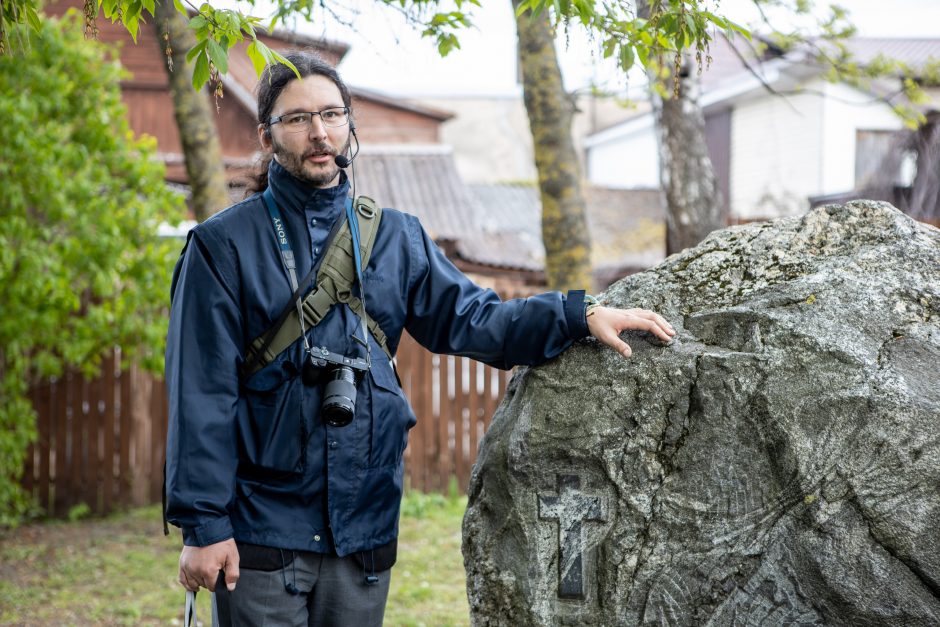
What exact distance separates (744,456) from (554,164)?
3.53 meters

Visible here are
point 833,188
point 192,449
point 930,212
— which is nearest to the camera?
point 192,449

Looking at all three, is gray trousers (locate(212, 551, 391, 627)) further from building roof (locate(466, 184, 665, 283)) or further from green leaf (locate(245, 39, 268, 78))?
building roof (locate(466, 184, 665, 283))

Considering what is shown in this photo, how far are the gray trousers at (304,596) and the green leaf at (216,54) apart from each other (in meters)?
1.31

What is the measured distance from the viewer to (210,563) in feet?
7.89

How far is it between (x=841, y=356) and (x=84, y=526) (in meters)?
6.66

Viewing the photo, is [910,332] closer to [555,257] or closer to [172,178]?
[555,257]

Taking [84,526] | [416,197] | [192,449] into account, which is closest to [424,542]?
[84,526]

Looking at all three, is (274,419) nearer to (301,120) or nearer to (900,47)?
(301,120)

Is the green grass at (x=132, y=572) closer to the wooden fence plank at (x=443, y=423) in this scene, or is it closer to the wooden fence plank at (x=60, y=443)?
the wooden fence plank at (x=60, y=443)

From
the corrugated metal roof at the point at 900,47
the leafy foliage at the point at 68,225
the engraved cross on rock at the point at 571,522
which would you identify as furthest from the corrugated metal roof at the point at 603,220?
the engraved cross on rock at the point at 571,522

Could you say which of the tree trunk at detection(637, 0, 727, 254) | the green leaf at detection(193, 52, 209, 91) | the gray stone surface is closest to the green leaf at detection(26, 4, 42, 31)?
the green leaf at detection(193, 52, 209, 91)

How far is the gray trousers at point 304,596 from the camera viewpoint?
98.7 inches

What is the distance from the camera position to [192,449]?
241 cm

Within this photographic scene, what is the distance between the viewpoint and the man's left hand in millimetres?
2781
